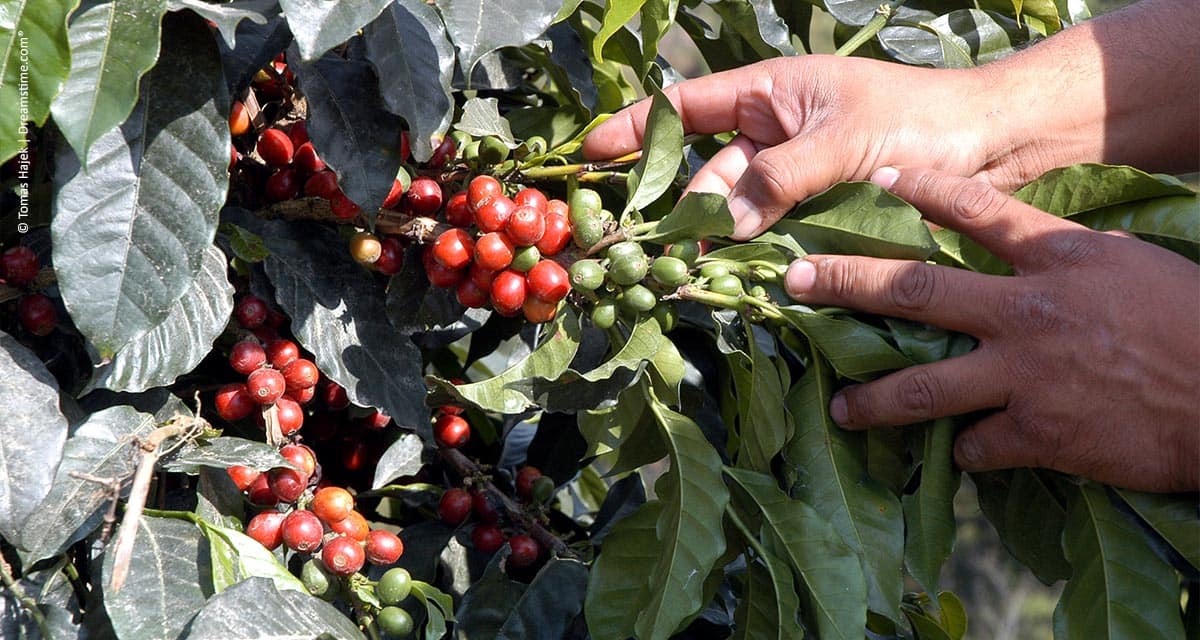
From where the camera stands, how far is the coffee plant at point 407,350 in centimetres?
92

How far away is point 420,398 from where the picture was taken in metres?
1.18

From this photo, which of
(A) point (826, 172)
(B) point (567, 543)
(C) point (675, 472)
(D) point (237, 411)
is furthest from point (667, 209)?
(D) point (237, 411)

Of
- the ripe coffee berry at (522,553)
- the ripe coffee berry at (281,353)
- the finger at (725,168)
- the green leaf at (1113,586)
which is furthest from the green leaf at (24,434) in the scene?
the green leaf at (1113,586)

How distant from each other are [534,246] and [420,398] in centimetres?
24

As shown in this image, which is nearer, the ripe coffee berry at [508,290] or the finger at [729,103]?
the ripe coffee berry at [508,290]

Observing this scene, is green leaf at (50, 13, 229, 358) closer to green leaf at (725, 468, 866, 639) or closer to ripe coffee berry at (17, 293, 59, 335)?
ripe coffee berry at (17, 293, 59, 335)

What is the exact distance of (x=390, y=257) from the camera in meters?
1.18

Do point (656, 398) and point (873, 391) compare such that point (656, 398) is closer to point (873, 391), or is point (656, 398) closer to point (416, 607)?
point (873, 391)

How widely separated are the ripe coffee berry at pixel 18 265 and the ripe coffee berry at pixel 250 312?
221 mm

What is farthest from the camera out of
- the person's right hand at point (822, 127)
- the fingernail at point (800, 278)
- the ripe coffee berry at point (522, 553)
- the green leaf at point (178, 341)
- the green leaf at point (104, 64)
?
the ripe coffee berry at point (522, 553)

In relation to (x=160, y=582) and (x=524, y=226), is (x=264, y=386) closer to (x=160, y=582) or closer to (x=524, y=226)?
(x=160, y=582)

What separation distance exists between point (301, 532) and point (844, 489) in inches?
24.4

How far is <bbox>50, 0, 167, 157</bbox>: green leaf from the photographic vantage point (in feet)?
2.75

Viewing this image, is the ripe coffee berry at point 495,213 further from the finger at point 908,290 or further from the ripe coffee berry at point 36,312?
the ripe coffee berry at point 36,312
